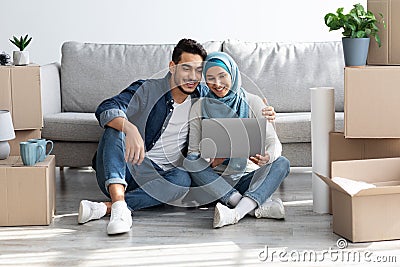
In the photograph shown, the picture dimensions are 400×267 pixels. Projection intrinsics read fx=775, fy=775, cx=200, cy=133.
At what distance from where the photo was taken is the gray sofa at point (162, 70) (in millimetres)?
4453

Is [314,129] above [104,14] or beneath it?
beneath

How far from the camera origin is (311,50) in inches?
181

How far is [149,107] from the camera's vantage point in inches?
140

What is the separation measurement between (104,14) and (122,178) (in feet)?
7.45

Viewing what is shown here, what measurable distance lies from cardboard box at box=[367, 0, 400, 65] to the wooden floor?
758mm

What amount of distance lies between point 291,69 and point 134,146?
1.47m

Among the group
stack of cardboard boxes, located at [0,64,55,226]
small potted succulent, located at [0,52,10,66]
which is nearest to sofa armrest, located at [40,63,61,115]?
small potted succulent, located at [0,52,10,66]

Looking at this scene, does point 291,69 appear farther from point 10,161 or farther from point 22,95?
point 10,161

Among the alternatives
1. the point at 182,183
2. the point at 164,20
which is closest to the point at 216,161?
the point at 182,183

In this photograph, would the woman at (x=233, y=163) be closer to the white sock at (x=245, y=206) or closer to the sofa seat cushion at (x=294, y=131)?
the white sock at (x=245, y=206)

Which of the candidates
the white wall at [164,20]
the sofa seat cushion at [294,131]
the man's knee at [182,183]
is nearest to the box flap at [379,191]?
the man's knee at [182,183]

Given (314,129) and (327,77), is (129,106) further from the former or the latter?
(327,77)

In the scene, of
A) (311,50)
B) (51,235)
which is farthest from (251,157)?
(311,50)

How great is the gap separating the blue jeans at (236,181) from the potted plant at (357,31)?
579mm
